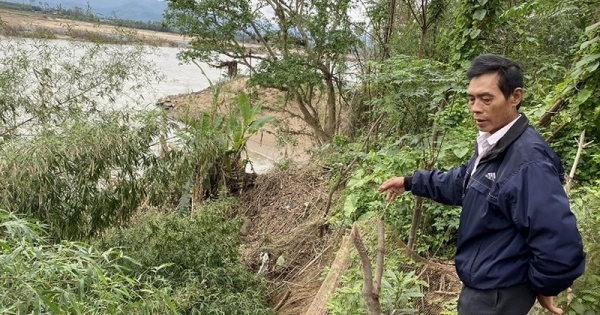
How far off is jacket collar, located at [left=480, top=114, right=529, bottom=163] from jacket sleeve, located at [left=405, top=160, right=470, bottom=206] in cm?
29

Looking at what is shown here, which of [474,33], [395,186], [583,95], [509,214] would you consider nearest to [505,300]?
[509,214]

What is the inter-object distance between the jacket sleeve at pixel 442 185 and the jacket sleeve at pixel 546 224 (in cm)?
43

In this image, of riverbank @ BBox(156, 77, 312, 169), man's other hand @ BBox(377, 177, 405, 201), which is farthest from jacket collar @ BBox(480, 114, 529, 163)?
riverbank @ BBox(156, 77, 312, 169)

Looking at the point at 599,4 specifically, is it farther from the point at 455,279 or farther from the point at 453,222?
the point at 455,279

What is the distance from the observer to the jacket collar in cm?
134

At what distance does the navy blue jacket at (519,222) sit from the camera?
119 cm

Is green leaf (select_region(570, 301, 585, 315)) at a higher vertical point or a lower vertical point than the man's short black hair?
lower

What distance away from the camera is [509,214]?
1312 millimetres

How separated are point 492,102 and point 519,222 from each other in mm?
392

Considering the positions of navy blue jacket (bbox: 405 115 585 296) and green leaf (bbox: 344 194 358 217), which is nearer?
navy blue jacket (bbox: 405 115 585 296)

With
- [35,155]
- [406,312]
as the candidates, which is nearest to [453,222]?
[406,312]

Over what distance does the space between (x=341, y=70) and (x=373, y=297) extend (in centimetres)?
738

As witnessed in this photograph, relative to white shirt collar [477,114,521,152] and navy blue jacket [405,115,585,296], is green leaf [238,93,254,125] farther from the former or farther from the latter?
white shirt collar [477,114,521,152]

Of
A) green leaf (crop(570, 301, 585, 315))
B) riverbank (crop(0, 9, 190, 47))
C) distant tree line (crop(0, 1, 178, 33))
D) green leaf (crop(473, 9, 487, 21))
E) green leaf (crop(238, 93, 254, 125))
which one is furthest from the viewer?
green leaf (crop(238, 93, 254, 125))
